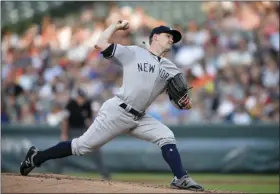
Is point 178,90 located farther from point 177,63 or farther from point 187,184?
point 177,63

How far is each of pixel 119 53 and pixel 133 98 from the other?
0.49m

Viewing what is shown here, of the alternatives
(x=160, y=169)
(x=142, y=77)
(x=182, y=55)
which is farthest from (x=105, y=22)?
(x=142, y=77)

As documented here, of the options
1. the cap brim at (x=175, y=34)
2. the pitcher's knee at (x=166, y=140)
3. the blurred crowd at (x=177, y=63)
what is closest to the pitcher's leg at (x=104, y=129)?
the pitcher's knee at (x=166, y=140)

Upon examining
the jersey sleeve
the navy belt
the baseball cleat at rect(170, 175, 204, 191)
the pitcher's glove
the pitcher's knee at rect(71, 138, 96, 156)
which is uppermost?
the jersey sleeve

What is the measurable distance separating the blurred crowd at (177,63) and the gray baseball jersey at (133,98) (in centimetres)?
635

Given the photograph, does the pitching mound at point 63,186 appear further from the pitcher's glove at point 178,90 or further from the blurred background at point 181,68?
the blurred background at point 181,68

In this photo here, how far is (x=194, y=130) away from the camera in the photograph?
13.9 m

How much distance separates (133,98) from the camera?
6797 millimetres

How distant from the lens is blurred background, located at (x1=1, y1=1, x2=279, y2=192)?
13820 mm

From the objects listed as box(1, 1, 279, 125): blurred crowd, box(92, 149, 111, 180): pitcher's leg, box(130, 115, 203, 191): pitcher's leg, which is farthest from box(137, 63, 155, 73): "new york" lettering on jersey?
box(1, 1, 279, 125): blurred crowd

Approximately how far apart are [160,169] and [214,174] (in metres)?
1.16

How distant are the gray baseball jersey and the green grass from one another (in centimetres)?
391

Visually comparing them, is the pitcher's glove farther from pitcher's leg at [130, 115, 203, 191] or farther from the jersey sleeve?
the jersey sleeve

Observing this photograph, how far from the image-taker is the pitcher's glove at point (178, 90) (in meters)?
6.92
